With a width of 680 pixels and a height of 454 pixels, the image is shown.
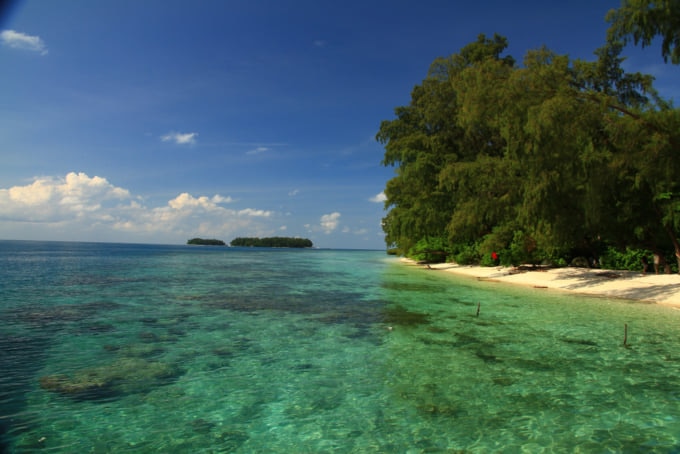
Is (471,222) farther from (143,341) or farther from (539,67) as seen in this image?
(143,341)

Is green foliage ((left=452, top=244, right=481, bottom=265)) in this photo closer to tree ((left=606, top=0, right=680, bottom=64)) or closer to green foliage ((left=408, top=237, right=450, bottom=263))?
green foliage ((left=408, top=237, right=450, bottom=263))

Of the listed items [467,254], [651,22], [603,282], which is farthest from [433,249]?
[651,22]

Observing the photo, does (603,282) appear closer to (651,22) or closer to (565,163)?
(565,163)

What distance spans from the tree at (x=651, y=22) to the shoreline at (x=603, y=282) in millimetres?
10030

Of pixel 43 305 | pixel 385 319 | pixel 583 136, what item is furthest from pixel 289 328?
pixel 583 136

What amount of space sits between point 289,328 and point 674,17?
1910 centimetres

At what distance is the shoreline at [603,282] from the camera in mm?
17239

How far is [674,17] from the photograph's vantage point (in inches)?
595

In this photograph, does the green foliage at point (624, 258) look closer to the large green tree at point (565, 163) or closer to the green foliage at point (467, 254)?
the large green tree at point (565, 163)

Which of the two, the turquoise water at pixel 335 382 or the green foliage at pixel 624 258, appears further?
the green foliage at pixel 624 258

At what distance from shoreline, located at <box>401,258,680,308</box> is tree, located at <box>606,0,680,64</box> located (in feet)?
32.9

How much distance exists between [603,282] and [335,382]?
2021 centimetres

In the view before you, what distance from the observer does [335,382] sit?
22.0ft

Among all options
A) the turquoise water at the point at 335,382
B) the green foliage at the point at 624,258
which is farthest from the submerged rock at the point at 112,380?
the green foliage at the point at 624,258
